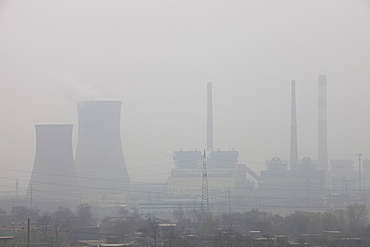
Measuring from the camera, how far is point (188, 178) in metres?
21.9

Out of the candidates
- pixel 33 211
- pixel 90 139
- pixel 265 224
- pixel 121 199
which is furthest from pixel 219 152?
pixel 265 224

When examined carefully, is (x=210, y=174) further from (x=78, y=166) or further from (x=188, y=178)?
(x=78, y=166)

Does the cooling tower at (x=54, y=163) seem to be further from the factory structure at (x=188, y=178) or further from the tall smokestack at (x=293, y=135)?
the tall smokestack at (x=293, y=135)

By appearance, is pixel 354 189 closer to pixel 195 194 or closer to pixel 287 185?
pixel 287 185

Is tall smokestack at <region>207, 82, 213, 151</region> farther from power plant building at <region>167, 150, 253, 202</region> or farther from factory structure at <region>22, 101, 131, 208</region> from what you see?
factory structure at <region>22, 101, 131, 208</region>

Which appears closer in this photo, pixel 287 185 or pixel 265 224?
pixel 265 224

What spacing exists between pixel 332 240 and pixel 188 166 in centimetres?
1462

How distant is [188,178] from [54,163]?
8.73 meters

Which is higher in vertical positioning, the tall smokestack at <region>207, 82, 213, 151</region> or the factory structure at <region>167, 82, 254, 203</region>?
the tall smokestack at <region>207, 82, 213, 151</region>

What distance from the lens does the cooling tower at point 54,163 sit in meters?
13.5

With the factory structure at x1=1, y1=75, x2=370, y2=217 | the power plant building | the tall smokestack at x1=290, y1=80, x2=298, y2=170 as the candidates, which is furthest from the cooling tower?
the tall smokestack at x1=290, y1=80, x2=298, y2=170

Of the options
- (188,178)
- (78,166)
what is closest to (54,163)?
(78,166)

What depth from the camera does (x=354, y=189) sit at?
66.9 feet

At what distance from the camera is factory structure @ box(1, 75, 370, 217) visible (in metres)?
14.3
